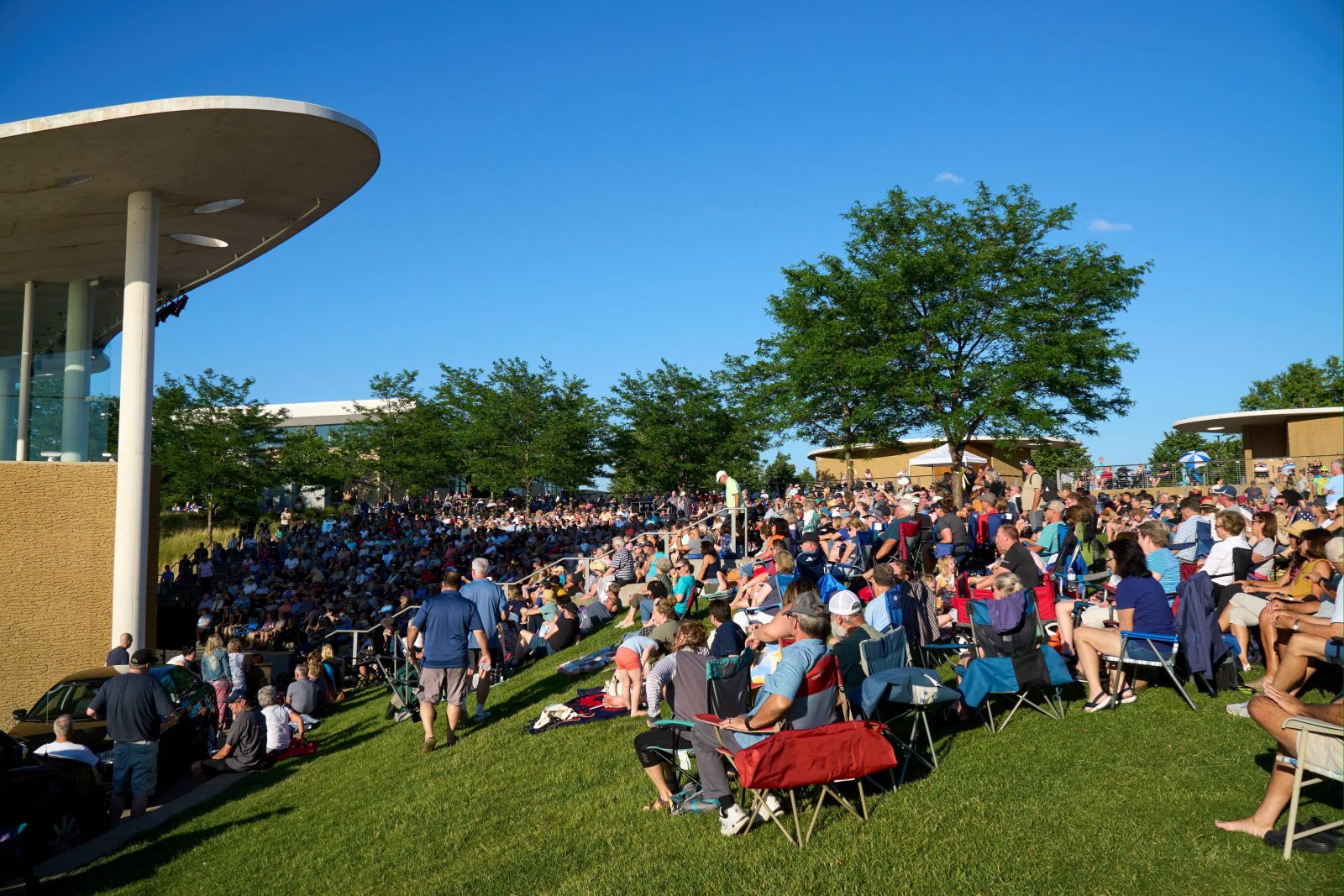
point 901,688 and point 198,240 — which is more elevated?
point 198,240

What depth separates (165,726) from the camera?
412 inches

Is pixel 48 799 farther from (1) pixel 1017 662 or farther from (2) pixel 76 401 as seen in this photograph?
(2) pixel 76 401

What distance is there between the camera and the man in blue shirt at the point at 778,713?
6094 mm

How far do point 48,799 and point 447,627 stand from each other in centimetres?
385

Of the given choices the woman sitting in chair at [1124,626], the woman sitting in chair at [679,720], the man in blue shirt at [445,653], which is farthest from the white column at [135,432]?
the woman sitting in chair at [1124,626]

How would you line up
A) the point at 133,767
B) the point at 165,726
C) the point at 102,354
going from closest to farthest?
the point at 133,767, the point at 165,726, the point at 102,354

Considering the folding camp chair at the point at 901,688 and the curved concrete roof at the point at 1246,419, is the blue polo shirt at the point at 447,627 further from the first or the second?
the curved concrete roof at the point at 1246,419

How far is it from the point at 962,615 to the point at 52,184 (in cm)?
1457

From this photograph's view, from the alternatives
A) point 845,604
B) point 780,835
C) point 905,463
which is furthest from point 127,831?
point 905,463

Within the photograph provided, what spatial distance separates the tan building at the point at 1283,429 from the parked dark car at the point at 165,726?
101 ft

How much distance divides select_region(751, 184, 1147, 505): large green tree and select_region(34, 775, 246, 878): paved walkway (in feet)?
72.2

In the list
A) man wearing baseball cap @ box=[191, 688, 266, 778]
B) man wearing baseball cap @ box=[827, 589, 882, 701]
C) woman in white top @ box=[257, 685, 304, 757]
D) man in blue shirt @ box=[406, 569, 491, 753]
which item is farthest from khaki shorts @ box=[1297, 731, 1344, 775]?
woman in white top @ box=[257, 685, 304, 757]

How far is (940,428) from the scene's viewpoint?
31.6 metres

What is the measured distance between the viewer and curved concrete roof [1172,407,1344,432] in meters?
34.2
